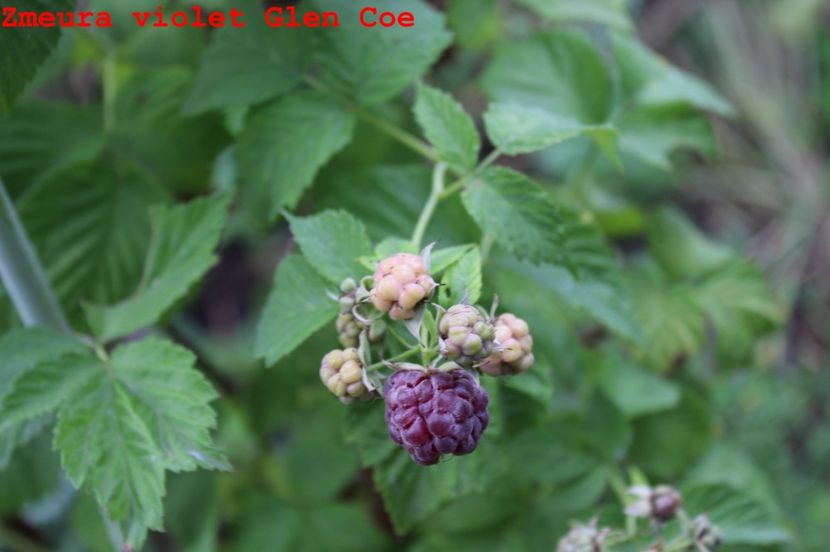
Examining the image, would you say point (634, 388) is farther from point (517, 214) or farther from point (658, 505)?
point (517, 214)

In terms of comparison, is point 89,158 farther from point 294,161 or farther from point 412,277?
point 412,277

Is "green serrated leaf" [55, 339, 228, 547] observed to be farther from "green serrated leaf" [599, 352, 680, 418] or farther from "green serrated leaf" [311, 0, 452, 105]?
"green serrated leaf" [599, 352, 680, 418]

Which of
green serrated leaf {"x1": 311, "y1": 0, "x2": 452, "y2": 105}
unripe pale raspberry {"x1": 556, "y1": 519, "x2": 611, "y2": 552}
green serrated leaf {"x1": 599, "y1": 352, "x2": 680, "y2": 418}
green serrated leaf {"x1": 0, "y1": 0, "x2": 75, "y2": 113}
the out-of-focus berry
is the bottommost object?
green serrated leaf {"x1": 599, "y1": 352, "x2": 680, "y2": 418}

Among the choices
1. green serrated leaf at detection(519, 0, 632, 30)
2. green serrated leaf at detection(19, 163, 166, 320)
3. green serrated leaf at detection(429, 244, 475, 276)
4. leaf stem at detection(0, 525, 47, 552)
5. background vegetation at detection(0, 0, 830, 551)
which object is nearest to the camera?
green serrated leaf at detection(429, 244, 475, 276)

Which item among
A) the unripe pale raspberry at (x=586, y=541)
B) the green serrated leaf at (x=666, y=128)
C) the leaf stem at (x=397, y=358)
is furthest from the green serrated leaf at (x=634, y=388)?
the leaf stem at (x=397, y=358)

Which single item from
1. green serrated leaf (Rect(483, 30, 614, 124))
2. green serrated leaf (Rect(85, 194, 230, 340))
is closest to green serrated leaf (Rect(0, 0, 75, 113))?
green serrated leaf (Rect(85, 194, 230, 340))

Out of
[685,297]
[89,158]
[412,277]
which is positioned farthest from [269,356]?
[685,297]

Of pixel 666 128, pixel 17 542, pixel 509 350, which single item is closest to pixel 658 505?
pixel 509 350

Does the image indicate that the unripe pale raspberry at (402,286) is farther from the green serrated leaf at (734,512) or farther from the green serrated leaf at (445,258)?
the green serrated leaf at (734,512)
